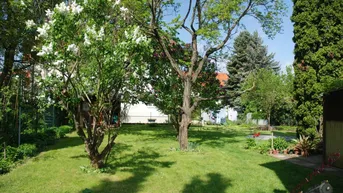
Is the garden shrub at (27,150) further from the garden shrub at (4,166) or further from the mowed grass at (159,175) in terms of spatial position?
the garden shrub at (4,166)

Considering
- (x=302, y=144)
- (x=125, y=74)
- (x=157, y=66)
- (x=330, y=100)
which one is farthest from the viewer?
(x=157, y=66)

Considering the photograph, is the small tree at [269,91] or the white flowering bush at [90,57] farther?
the small tree at [269,91]

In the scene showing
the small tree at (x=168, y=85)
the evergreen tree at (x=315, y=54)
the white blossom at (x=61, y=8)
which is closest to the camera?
the white blossom at (x=61, y=8)

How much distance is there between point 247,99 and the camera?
116 ft

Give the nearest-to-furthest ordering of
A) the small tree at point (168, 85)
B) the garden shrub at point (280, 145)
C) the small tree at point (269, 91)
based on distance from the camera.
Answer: the garden shrub at point (280, 145) → the small tree at point (168, 85) → the small tree at point (269, 91)

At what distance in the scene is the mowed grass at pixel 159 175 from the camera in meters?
6.88

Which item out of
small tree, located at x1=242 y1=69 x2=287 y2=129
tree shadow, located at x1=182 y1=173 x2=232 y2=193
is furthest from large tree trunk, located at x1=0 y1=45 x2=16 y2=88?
small tree, located at x1=242 y1=69 x2=287 y2=129

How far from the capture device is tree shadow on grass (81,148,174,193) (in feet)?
22.5

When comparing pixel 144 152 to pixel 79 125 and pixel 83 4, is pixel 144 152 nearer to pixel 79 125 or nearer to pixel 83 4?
pixel 79 125

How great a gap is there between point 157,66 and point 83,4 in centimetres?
857

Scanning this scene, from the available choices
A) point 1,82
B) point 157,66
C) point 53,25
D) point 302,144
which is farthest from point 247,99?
point 53,25

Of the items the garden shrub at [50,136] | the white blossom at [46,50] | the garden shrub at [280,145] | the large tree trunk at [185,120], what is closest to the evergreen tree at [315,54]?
the garden shrub at [280,145]

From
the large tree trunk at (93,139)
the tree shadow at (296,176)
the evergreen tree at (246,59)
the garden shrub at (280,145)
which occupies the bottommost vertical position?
the tree shadow at (296,176)

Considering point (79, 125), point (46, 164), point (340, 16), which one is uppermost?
point (340, 16)
